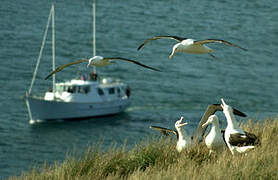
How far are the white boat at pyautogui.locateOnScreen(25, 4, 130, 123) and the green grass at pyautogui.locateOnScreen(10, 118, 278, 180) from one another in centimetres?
4275

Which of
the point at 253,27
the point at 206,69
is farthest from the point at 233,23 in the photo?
the point at 206,69

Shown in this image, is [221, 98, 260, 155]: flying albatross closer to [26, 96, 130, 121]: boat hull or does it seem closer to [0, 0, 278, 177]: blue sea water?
[0, 0, 278, 177]: blue sea water

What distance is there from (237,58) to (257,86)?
8.13 meters

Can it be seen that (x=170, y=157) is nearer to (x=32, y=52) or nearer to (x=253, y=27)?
(x=32, y=52)

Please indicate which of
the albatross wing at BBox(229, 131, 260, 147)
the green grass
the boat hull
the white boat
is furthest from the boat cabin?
the albatross wing at BBox(229, 131, 260, 147)

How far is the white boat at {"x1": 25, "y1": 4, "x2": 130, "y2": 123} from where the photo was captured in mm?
51719

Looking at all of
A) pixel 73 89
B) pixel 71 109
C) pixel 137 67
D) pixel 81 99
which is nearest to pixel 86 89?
pixel 81 99

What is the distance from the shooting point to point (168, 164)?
7398 millimetres

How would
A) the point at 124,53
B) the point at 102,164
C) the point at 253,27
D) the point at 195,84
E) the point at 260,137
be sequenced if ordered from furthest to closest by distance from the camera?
the point at 253,27 < the point at 124,53 < the point at 195,84 < the point at 260,137 < the point at 102,164

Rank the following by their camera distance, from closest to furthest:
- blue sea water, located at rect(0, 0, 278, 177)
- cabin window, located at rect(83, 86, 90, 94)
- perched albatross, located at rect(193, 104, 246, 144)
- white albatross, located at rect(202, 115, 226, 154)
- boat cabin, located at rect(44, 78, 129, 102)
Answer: white albatross, located at rect(202, 115, 226, 154) → perched albatross, located at rect(193, 104, 246, 144) → blue sea water, located at rect(0, 0, 278, 177) → boat cabin, located at rect(44, 78, 129, 102) → cabin window, located at rect(83, 86, 90, 94)

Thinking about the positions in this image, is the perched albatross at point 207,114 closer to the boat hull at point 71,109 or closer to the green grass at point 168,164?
the green grass at point 168,164

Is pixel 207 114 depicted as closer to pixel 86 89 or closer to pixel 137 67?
pixel 86 89

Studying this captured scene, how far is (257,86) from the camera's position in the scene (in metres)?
56.8

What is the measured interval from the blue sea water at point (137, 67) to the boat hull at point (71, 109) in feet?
2.40
